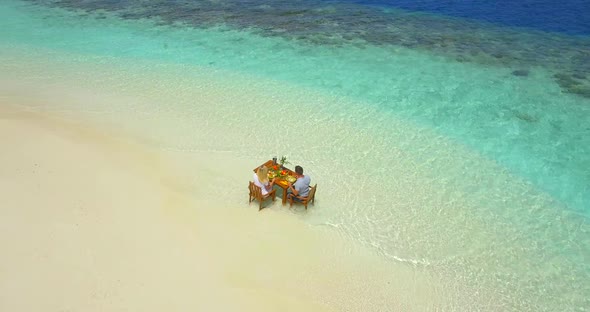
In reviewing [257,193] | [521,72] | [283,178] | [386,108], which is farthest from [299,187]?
[521,72]

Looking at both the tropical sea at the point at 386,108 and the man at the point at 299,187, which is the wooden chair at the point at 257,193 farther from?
the tropical sea at the point at 386,108

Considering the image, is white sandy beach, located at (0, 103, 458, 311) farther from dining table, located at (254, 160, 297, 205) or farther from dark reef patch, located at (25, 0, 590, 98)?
dark reef patch, located at (25, 0, 590, 98)

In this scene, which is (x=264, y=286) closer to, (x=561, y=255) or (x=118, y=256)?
(x=118, y=256)

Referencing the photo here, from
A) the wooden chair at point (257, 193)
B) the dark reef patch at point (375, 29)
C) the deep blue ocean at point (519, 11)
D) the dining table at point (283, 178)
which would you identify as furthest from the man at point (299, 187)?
the deep blue ocean at point (519, 11)

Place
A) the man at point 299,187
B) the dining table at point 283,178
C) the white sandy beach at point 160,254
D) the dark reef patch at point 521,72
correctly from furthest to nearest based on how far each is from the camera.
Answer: the dark reef patch at point 521,72 → the dining table at point 283,178 → the man at point 299,187 → the white sandy beach at point 160,254

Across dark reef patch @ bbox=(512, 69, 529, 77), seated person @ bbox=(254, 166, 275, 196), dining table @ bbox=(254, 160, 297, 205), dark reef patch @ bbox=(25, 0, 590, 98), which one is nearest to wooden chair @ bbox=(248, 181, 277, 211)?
seated person @ bbox=(254, 166, 275, 196)

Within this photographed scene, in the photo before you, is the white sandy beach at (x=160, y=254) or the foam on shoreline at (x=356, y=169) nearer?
the white sandy beach at (x=160, y=254)

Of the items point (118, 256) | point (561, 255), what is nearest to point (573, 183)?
point (561, 255)
